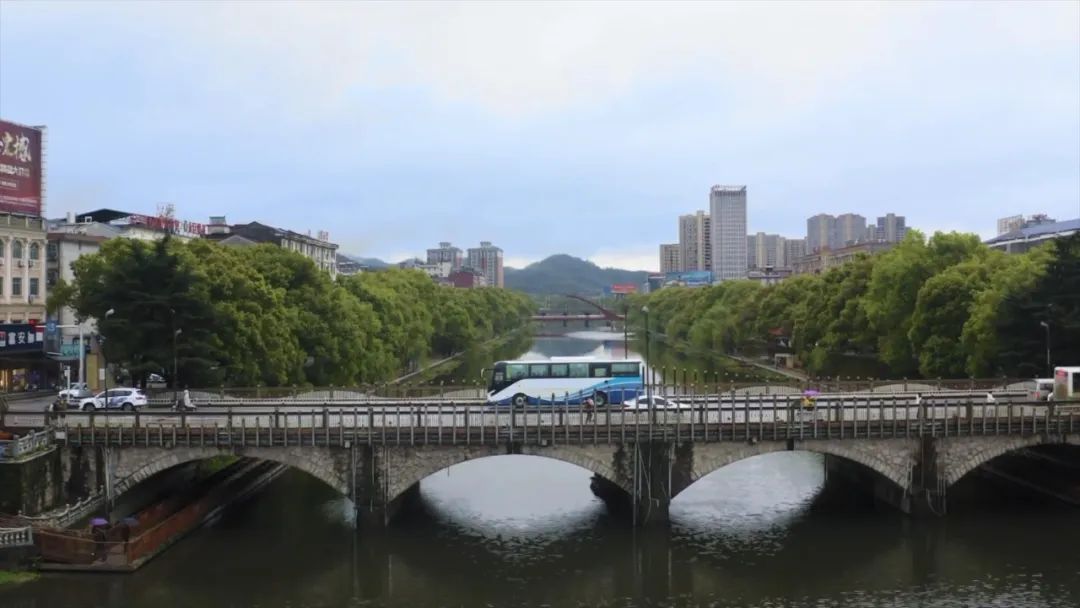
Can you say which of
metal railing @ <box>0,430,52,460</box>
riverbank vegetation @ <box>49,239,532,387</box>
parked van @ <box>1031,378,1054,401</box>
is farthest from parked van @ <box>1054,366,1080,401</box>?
metal railing @ <box>0,430,52,460</box>

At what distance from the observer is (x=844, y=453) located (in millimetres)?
46781

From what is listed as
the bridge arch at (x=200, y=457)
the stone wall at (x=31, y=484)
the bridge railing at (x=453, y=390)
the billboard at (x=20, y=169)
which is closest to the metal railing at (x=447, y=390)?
the bridge railing at (x=453, y=390)

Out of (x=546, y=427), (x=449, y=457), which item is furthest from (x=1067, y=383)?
(x=449, y=457)

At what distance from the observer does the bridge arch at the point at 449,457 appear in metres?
45.5

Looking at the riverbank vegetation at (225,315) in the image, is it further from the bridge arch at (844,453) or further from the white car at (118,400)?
the bridge arch at (844,453)

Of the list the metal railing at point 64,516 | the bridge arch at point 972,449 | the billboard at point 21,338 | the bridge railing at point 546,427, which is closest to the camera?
the metal railing at point 64,516

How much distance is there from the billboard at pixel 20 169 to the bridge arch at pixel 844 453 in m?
64.7

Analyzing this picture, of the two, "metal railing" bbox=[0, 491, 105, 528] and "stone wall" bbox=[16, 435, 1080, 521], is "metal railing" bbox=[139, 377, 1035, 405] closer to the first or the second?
"stone wall" bbox=[16, 435, 1080, 521]

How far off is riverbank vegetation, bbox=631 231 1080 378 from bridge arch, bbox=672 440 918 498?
24.0 metres

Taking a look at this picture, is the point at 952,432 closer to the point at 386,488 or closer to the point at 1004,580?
the point at 1004,580

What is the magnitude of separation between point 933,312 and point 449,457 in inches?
2062

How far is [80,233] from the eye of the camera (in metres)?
99.4

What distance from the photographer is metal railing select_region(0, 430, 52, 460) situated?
1665 inches

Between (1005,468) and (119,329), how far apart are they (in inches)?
2171
